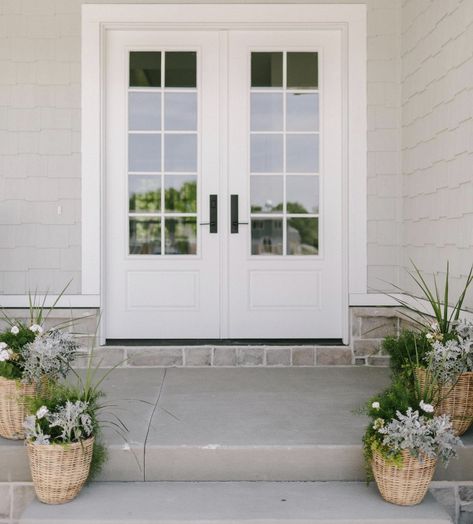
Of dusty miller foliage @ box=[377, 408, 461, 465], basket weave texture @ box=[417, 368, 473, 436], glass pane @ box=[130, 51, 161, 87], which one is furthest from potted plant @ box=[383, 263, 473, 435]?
glass pane @ box=[130, 51, 161, 87]

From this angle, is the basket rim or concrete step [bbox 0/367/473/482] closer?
the basket rim

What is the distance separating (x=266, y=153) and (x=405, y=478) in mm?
2825

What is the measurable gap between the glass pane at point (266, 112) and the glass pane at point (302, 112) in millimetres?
66

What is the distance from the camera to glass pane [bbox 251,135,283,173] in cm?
474

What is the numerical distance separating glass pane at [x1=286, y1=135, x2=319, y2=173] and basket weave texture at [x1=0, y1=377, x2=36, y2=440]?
2.63m

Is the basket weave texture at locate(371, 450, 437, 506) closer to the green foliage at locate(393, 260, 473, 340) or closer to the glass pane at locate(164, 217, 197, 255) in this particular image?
the green foliage at locate(393, 260, 473, 340)

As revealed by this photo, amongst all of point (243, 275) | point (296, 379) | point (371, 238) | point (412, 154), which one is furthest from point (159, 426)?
point (412, 154)

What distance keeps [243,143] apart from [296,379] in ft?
5.80

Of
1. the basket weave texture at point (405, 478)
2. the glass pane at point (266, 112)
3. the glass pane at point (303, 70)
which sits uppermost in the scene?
the glass pane at point (303, 70)

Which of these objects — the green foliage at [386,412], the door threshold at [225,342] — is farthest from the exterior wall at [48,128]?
the green foliage at [386,412]

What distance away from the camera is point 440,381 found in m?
2.80

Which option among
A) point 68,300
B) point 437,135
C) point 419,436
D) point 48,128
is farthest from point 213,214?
point 419,436

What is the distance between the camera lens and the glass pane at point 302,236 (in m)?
4.75

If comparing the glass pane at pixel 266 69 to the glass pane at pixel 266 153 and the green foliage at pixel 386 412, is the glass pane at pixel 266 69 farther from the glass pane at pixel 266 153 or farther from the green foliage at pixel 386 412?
the green foliage at pixel 386 412
